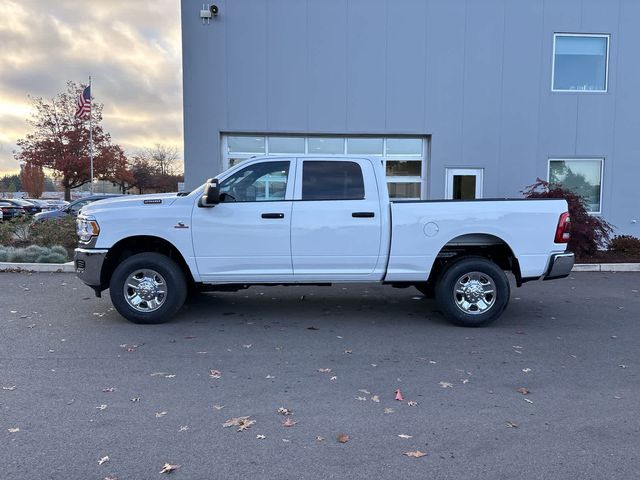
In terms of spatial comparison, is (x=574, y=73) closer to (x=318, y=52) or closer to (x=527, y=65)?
(x=527, y=65)

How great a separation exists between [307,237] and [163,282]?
Result: 73.6 inches

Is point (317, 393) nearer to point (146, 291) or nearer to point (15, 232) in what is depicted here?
point (146, 291)

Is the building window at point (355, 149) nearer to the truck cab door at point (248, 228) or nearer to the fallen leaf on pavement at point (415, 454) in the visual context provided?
the truck cab door at point (248, 228)

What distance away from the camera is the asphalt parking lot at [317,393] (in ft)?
10.7

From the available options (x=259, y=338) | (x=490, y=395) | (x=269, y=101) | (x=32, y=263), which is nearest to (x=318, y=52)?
(x=269, y=101)

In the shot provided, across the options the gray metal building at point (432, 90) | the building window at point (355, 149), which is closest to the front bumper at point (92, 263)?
the gray metal building at point (432, 90)

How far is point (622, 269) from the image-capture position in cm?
1095

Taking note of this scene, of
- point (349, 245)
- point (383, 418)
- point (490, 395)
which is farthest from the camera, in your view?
point (349, 245)

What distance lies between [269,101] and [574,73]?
830cm

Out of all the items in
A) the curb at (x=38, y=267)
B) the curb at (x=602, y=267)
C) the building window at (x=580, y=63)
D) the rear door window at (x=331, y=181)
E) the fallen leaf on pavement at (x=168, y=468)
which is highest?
the building window at (x=580, y=63)

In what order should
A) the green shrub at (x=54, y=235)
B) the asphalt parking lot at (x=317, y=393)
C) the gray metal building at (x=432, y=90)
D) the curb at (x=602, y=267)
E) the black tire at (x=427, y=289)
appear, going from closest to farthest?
the asphalt parking lot at (x=317, y=393), the black tire at (x=427, y=289), the curb at (x=602, y=267), the green shrub at (x=54, y=235), the gray metal building at (x=432, y=90)

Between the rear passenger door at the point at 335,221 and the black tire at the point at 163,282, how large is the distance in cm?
147

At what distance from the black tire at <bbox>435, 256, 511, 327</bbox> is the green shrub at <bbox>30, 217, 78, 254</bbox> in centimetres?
971

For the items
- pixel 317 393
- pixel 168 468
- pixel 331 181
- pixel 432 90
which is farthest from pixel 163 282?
pixel 432 90
